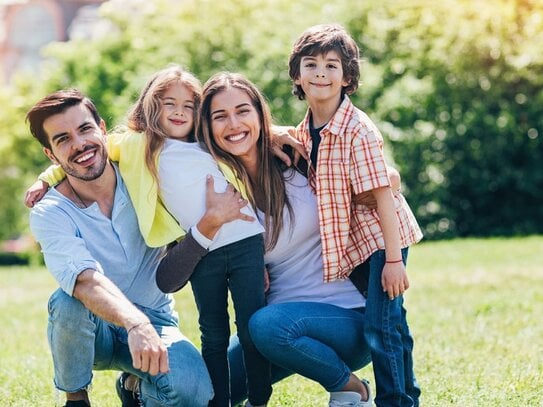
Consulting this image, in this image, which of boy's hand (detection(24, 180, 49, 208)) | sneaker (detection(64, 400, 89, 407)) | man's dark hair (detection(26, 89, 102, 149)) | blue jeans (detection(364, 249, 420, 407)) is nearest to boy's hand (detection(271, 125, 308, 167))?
blue jeans (detection(364, 249, 420, 407))

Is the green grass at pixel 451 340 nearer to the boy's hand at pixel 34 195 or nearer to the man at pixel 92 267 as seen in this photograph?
the man at pixel 92 267

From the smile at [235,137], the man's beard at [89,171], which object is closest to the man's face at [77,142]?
the man's beard at [89,171]

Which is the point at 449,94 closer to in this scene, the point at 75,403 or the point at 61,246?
the point at 75,403

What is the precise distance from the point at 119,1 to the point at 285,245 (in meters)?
27.3

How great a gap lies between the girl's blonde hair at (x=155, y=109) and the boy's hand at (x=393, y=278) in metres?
1.07

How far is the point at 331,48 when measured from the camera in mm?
4055

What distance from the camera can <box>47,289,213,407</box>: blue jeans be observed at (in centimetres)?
375

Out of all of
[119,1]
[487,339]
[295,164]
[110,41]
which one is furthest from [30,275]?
[119,1]

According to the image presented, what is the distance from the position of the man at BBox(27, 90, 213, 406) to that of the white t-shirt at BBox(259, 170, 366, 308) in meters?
0.51

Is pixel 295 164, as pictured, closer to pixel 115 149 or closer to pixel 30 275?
pixel 115 149

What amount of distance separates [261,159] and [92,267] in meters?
0.91

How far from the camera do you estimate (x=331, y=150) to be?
3.93 meters

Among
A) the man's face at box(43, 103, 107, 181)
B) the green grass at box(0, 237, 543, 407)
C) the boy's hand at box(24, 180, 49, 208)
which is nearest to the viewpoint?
the man's face at box(43, 103, 107, 181)

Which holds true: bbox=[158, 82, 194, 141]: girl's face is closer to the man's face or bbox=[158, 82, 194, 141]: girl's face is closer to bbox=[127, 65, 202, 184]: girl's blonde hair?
bbox=[127, 65, 202, 184]: girl's blonde hair
